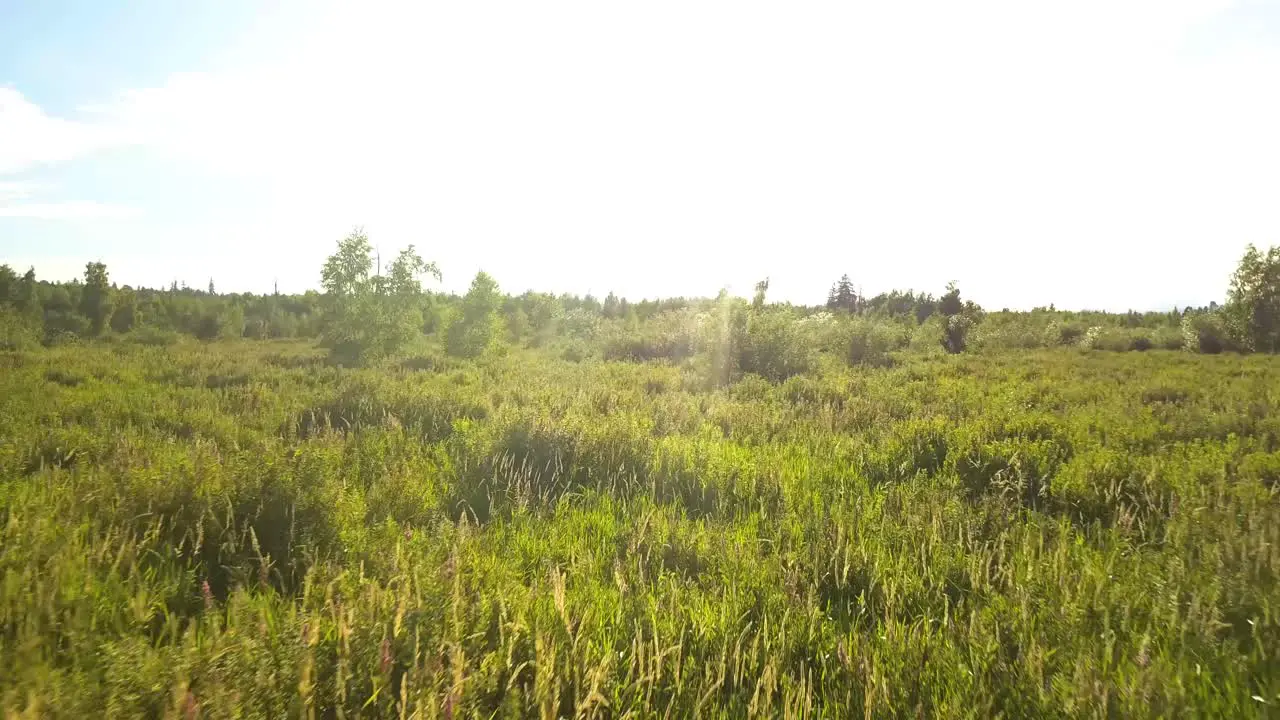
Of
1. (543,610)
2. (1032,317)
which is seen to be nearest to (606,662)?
(543,610)

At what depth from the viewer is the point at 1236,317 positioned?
2653cm

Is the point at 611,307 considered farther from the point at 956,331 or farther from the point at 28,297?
the point at 28,297

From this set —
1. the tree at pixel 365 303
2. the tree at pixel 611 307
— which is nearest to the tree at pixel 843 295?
the tree at pixel 611 307

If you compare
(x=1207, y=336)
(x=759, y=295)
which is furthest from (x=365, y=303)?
(x=1207, y=336)

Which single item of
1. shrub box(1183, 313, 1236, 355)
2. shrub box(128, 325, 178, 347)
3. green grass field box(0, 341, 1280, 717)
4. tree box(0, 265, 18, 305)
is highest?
tree box(0, 265, 18, 305)

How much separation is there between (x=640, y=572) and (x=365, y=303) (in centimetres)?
2344

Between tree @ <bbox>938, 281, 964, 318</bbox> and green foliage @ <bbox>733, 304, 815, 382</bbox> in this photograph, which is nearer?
green foliage @ <bbox>733, 304, 815, 382</bbox>

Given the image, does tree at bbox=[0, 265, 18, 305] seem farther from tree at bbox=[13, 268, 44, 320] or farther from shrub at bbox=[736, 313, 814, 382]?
shrub at bbox=[736, 313, 814, 382]

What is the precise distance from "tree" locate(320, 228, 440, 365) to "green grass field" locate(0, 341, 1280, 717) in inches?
635

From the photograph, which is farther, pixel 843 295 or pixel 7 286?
pixel 843 295

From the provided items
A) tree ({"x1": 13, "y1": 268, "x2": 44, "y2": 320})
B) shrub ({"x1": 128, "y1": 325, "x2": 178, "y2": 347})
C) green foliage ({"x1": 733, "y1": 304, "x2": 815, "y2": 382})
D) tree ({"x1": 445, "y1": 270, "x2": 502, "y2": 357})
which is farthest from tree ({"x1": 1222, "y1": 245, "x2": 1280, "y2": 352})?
tree ({"x1": 13, "y1": 268, "x2": 44, "y2": 320})

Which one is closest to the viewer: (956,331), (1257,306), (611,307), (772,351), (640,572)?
(640,572)

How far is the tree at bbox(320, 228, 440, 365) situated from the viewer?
23203 mm

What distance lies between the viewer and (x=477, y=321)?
27109mm
